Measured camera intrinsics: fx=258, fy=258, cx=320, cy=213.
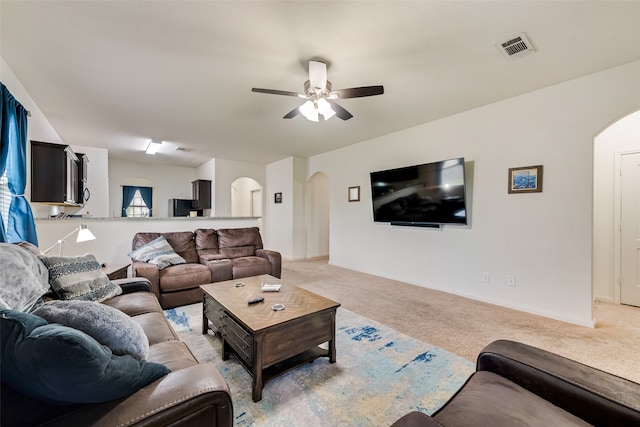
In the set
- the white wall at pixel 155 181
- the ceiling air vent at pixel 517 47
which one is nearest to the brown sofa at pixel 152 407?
the ceiling air vent at pixel 517 47

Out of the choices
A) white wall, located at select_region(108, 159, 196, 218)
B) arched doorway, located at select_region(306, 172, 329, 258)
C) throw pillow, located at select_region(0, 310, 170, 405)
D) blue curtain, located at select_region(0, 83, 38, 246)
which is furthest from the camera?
white wall, located at select_region(108, 159, 196, 218)

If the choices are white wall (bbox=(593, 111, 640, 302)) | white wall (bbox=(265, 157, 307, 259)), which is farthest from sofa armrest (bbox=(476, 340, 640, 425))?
white wall (bbox=(265, 157, 307, 259))

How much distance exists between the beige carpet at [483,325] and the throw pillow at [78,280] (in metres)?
2.41

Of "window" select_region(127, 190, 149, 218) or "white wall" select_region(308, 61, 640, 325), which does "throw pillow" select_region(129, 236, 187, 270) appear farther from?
"window" select_region(127, 190, 149, 218)

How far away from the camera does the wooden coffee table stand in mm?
1656

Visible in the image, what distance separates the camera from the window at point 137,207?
747cm

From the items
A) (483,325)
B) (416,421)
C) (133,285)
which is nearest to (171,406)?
(416,421)

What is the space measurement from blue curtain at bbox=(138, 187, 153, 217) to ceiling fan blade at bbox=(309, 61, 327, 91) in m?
7.24

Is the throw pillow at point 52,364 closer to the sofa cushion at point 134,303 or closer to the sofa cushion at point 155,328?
the sofa cushion at point 155,328

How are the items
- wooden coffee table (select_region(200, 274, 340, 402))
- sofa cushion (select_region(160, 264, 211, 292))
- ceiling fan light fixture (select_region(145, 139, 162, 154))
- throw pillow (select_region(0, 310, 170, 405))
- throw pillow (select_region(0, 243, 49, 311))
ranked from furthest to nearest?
1. ceiling fan light fixture (select_region(145, 139, 162, 154))
2. sofa cushion (select_region(160, 264, 211, 292))
3. wooden coffee table (select_region(200, 274, 340, 402))
4. throw pillow (select_region(0, 243, 49, 311))
5. throw pillow (select_region(0, 310, 170, 405))

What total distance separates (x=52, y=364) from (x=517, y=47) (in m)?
3.34

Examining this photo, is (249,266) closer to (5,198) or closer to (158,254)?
(158,254)

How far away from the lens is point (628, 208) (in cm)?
322

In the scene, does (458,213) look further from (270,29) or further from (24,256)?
(24,256)
